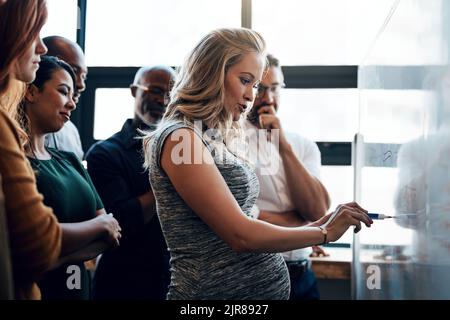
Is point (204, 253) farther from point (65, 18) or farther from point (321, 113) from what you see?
point (65, 18)

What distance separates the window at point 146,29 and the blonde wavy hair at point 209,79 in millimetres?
1610

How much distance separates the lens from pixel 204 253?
1050 millimetres

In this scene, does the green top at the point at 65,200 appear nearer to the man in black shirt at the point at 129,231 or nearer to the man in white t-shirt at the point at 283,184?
the man in black shirt at the point at 129,231

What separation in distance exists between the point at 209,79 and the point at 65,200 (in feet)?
1.33

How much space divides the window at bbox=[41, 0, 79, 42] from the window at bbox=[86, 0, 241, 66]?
0.25ft

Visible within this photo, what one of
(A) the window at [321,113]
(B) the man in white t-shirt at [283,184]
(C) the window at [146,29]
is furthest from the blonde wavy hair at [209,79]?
(C) the window at [146,29]

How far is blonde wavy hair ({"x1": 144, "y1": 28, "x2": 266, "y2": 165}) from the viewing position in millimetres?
1108

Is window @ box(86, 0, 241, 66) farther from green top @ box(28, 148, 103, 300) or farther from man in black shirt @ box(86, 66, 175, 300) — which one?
green top @ box(28, 148, 103, 300)

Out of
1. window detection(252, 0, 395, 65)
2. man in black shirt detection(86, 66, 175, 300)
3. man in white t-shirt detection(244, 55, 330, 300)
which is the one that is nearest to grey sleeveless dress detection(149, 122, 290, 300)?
man in black shirt detection(86, 66, 175, 300)

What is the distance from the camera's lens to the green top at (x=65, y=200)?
114 centimetres

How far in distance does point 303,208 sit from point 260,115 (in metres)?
0.33

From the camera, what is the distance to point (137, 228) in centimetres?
153

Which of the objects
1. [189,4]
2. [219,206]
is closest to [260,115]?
[219,206]

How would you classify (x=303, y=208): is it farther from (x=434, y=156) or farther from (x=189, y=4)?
(x=189, y=4)
